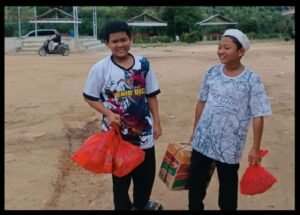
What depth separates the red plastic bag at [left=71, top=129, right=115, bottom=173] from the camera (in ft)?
8.18

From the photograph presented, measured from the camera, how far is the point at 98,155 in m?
2.50

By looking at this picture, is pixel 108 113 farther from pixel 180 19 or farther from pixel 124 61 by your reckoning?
pixel 180 19

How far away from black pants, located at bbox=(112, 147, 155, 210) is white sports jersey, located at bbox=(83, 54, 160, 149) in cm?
13

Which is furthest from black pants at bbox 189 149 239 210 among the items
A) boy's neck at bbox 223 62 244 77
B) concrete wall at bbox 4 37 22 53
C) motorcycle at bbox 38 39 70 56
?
concrete wall at bbox 4 37 22 53

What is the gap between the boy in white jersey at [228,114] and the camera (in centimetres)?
245

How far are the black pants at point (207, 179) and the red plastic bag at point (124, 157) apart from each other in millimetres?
363

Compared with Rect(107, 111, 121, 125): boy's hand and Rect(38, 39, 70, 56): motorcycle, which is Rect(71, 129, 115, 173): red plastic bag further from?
Rect(38, 39, 70, 56): motorcycle

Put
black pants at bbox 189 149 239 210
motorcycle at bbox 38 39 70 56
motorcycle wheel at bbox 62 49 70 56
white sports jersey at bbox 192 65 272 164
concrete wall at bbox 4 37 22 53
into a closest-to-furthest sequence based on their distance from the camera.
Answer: white sports jersey at bbox 192 65 272 164
black pants at bbox 189 149 239 210
motorcycle at bbox 38 39 70 56
motorcycle wheel at bbox 62 49 70 56
concrete wall at bbox 4 37 22 53

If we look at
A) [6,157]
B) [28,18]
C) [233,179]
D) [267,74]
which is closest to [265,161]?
[233,179]

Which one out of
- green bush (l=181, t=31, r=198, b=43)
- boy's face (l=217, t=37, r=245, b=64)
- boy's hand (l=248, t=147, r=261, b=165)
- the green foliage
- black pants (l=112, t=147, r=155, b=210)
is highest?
the green foliage

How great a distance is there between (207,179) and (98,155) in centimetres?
72

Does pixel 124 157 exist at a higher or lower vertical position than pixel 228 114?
lower

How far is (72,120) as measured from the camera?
602 centimetres

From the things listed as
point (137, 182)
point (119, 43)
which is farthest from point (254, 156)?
point (119, 43)
